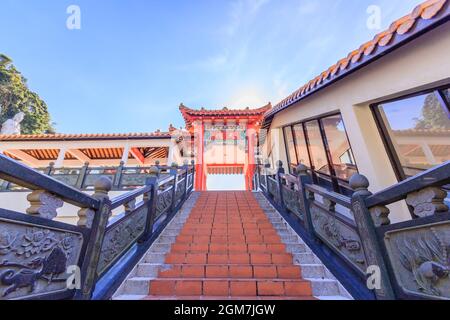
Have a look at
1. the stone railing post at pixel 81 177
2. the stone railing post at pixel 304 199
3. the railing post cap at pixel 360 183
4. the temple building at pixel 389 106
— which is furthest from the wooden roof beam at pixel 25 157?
the railing post cap at pixel 360 183

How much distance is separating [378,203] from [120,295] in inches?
116

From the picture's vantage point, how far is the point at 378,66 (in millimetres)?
2879

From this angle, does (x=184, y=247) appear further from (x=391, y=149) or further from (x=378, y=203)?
(x=391, y=149)

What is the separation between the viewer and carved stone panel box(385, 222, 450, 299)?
1.28 meters

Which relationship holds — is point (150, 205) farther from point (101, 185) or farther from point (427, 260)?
point (427, 260)

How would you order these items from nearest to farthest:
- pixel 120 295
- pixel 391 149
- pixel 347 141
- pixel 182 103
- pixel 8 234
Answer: pixel 8 234 < pixel 120 295 < pixel 391 149 < pixel 347 141 < pixel 182 103

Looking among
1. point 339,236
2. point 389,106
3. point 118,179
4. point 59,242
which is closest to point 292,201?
point 339,236

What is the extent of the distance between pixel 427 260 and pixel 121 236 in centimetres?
300

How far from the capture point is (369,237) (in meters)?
1.81

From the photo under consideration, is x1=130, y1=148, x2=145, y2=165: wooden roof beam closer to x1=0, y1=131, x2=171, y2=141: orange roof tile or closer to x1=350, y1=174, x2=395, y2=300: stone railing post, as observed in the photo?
x1=0, y1=131, x2=171, y2=141: orange roof tile

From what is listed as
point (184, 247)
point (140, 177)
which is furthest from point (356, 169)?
point (140, 177)

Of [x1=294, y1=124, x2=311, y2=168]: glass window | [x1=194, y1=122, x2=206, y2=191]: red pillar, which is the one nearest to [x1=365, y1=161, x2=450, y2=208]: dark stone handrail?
[x1=294, y1=124, x2=311, y2=168]: glass window

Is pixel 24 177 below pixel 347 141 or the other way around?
below

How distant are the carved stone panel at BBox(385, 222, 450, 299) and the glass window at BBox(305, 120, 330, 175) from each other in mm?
3083
